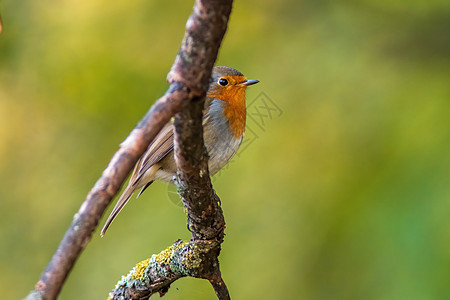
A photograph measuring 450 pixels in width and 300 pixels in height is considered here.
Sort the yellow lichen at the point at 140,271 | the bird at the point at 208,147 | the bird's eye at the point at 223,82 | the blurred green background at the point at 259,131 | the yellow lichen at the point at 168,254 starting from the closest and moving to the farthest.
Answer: the yellow lichen at the point at 168,254, the yellow lichen at the point at 140,271, the bird at the point at 208,147, the blurred green background at the point at 259,131, the bird's eye at the point at 223,82

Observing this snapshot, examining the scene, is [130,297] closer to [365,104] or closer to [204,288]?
[204,288]

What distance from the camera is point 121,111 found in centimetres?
429

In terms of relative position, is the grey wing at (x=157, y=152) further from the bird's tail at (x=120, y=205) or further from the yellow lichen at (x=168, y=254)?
the yellow lichen at (x=168, y=254)

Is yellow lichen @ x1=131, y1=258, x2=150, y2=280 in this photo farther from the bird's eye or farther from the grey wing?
the bird's eye

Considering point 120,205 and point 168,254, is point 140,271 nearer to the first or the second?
point 168,254

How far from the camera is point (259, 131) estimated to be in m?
4.37

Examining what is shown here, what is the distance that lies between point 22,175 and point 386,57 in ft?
9.48

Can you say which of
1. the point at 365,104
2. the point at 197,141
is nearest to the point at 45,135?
the point at 365,104

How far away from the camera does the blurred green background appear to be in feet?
12.3

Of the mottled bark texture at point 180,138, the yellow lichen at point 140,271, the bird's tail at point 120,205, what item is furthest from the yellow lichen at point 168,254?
the bird's tail at point 120,205

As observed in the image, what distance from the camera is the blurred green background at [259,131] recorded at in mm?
3742

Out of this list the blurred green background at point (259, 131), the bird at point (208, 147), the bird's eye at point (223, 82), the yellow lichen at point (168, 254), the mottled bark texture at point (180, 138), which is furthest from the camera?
the bird's eye at point (223, 82)

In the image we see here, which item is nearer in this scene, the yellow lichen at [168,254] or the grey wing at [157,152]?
the yellow lichen at [168,254]

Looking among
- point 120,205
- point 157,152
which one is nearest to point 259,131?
point 157,152
